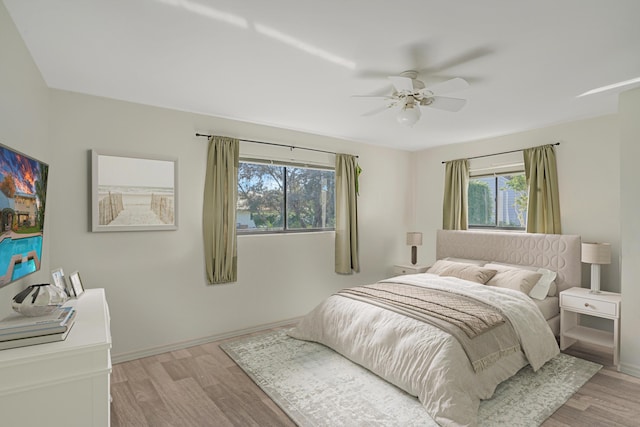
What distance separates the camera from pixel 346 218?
16.1 ft

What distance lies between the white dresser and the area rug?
1286 millimetres

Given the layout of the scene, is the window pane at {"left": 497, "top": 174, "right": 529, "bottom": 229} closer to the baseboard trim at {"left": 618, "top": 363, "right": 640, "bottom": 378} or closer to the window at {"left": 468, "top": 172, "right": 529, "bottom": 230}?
the window at {"left": 468, "top": 172, "right": 529, "bottom": 230}

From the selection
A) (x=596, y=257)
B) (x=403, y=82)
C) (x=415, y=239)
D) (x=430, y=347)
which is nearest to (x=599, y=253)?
(x=596, y=257)

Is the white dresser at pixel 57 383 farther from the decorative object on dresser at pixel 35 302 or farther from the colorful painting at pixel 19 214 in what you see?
the colorful painting at pixel 19 214

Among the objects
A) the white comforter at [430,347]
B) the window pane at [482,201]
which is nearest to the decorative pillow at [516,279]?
the white comforter at [430,347]

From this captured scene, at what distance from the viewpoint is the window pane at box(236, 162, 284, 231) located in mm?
4211

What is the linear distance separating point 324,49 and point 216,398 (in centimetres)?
267

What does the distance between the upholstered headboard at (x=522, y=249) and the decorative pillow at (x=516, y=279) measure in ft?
1.02

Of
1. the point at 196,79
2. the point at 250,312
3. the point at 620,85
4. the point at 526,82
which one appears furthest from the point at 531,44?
the point at 250,312

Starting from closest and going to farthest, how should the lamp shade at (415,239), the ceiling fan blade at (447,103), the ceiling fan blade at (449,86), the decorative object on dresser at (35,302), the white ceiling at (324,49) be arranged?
the decorative object on dresser at (35,302) → the white ceiling at (324,49) → the ceiling fan blade at (449,86) → the ceiling fan blade at (447,103) → the lamp shade at (415,239)

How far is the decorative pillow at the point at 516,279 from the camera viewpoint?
12.2 feet

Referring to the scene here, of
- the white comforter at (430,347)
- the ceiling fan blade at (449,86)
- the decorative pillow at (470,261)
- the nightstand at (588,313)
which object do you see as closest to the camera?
the white comforter at (430,347)

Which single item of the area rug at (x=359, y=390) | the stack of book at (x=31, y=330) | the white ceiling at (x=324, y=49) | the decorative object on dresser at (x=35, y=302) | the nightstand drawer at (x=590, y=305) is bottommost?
the area rug at (x=359, y=390)

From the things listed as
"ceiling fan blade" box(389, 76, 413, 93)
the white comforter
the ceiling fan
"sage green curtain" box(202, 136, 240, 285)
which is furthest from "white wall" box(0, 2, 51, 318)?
the white comforter
